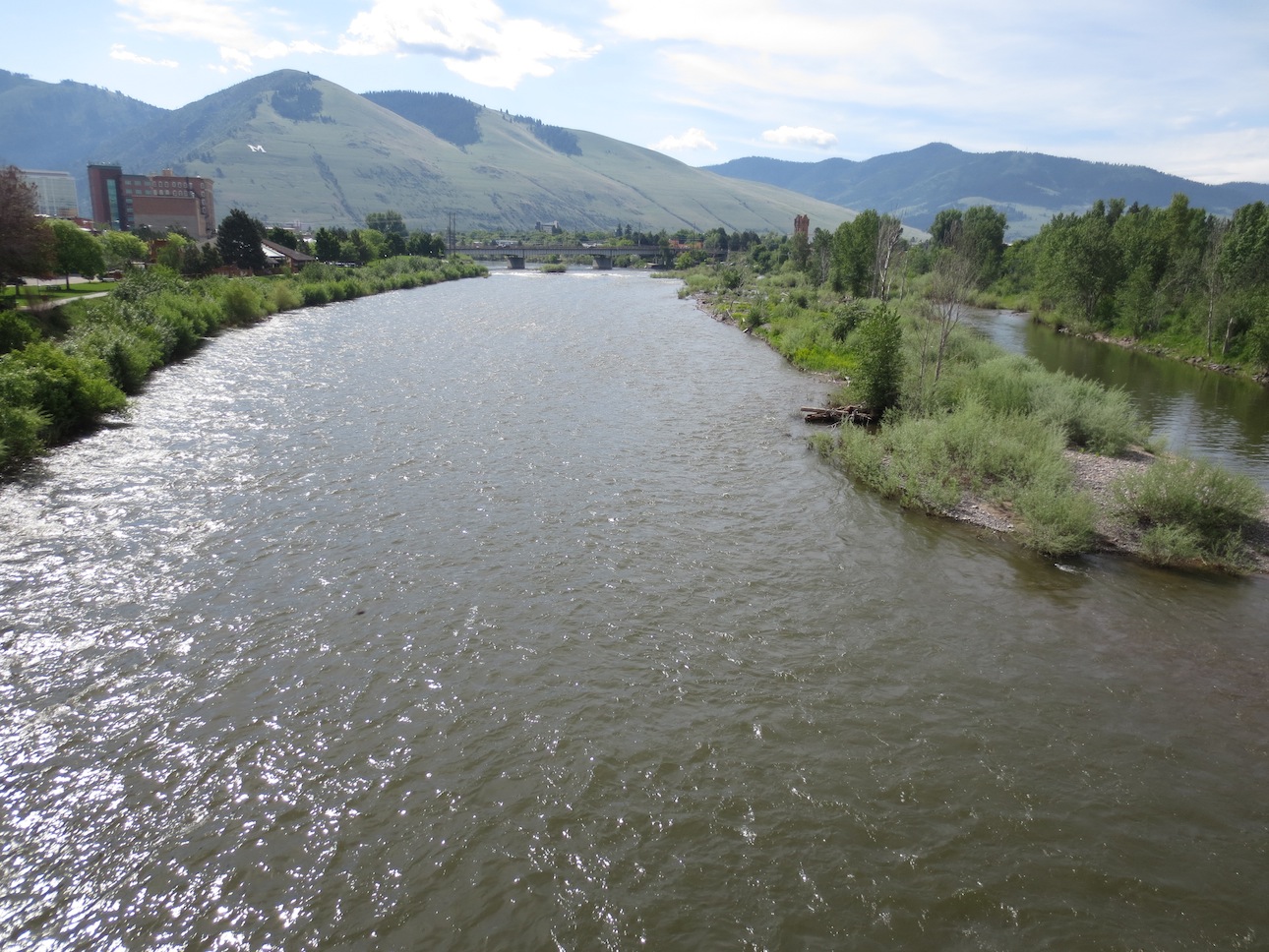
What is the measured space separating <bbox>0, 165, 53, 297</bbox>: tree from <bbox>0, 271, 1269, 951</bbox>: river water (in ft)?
74.4

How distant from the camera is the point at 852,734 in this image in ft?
38.7

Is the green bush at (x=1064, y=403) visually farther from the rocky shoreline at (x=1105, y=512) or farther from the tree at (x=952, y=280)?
the tree at (x=952, y=280)

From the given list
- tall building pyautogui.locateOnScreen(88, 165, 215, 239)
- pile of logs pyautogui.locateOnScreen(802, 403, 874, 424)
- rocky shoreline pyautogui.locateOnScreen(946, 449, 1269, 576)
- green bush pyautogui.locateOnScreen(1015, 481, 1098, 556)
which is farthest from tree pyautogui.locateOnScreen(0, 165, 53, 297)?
tall building pyautogui.locateOnScreen(88, 165, 215, 239)

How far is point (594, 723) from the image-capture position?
1184cm

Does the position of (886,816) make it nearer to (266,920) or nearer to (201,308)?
(266,920)

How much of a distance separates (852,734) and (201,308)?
5001 cm

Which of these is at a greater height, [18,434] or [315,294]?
[315,294]

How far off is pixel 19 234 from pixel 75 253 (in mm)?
19621

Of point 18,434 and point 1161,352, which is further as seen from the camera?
point 1161,352

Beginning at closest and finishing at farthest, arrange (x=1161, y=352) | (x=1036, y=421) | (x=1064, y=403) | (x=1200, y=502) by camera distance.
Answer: (x=1200, y=502), (x=1036, y=421), (x=1064, y=403), (x=1161, y=352)

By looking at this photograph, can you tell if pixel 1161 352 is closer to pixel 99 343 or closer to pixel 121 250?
pixel 99 343

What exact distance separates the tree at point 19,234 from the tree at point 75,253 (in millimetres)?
11653

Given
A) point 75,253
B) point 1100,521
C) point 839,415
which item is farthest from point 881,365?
point 75,253

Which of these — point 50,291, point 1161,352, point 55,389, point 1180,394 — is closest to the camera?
point 55,389
